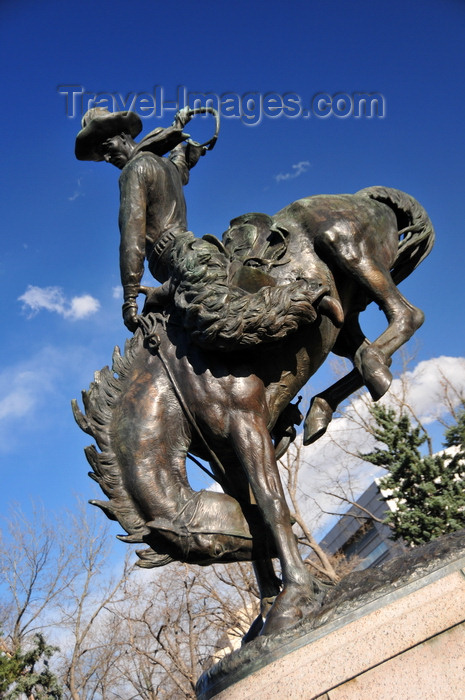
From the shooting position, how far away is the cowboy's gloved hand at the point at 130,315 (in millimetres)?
3988

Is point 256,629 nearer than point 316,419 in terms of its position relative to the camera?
Yes

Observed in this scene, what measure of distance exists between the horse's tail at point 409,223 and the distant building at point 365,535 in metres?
22.2

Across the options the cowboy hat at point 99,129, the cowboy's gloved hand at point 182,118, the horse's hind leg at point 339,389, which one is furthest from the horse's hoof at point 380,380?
the cowboy hat at point 99,129

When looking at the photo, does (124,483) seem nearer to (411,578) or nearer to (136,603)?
(411,578)

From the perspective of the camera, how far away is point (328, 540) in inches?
1227

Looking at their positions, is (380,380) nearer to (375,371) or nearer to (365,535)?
(375,371)

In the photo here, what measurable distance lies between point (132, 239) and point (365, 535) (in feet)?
90.5

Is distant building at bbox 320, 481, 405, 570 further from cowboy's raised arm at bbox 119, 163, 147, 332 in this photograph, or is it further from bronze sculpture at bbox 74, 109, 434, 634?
cowboy's raised arm at bbox 119, 163, 147, 332

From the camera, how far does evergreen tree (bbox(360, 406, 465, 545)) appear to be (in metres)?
16.3

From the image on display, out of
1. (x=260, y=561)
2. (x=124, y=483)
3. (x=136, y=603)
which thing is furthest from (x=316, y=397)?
(x=136, y=603)

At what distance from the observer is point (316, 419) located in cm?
387

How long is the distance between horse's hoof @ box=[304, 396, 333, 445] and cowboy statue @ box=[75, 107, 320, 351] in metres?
0.73

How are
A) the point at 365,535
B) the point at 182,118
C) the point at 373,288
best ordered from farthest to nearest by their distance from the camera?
the point at 365,535 < the point at 182,118 < the point at 373,288

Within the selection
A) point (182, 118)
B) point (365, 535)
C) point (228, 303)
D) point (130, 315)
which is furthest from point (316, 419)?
point (365, 535)
